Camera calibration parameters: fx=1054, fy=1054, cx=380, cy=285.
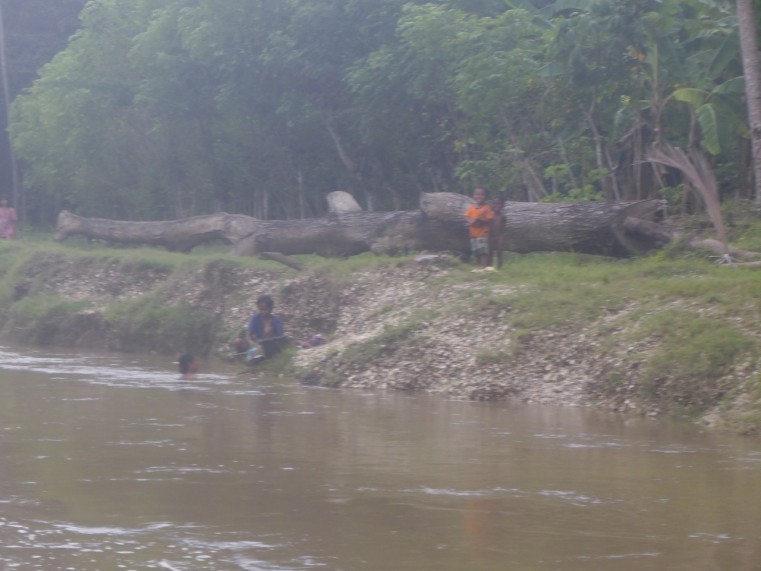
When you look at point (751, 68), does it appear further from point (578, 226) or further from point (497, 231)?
point (497, 231)

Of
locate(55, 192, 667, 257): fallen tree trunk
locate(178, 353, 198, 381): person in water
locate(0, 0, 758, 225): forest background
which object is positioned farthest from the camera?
locate(0, 0, 758, 225): forest background

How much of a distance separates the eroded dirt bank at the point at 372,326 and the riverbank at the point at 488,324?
23 millimetres

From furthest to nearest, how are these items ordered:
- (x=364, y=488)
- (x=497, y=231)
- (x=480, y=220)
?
(x=497, y=231) → (x=480, y=220) → (x=364, y=488)

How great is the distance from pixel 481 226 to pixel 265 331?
341cm

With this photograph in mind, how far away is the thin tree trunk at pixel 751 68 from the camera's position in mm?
14469

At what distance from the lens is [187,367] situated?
45.3 feet

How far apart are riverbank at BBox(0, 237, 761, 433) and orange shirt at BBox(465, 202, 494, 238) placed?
1.80 feet

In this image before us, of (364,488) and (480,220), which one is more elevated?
(480,220)

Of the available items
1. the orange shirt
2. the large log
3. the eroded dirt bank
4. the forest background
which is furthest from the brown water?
the forest background

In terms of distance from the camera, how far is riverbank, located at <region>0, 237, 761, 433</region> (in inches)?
419

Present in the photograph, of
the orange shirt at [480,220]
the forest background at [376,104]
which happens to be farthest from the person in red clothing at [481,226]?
the forest background at [376,104]

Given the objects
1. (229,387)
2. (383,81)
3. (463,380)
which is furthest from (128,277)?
(463,380)

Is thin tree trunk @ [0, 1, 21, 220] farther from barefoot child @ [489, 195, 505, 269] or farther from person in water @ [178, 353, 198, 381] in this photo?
barefoot child @ [489, 195, 505, 269]

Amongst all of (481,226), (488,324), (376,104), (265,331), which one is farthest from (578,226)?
(376,104)
